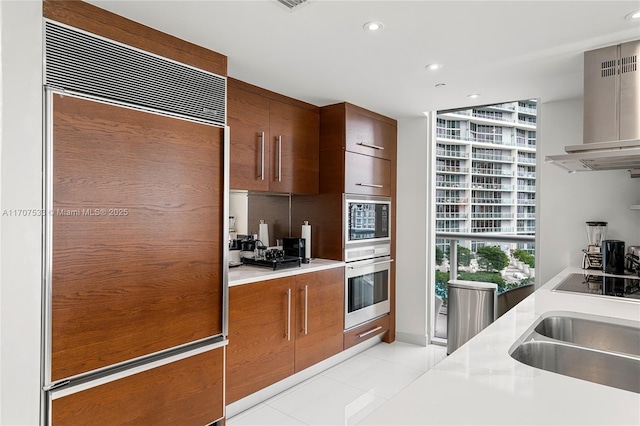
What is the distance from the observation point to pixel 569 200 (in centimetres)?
301

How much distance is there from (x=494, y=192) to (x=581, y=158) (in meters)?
1.75

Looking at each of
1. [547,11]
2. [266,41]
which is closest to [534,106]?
[547,11]

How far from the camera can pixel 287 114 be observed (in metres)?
3.04

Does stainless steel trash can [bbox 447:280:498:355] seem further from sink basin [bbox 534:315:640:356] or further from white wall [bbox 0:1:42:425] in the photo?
white wall [bbox 0:1:42:425]

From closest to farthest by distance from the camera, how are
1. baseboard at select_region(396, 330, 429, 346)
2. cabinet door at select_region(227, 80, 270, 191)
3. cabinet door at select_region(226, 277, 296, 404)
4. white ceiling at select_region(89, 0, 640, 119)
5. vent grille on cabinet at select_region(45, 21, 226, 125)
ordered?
vent grille on cabinet at select_region(45, 21, 226, 125), white ceiling at select_region(89, 0, 640, 119), cabinet door at select_region(226, 277, 296, 404), cabinet door at select_region(227, 80, 270, 191), baseboard at select_region(396, 330, 429, 346)

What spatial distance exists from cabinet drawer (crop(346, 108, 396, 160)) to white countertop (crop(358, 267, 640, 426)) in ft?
7.82

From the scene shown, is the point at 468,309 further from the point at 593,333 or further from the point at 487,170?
the point at 593,333

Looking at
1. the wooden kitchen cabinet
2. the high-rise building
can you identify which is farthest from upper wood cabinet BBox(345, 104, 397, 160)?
the wooden kitchen cabinet

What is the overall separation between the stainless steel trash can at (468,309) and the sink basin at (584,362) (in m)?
1.98

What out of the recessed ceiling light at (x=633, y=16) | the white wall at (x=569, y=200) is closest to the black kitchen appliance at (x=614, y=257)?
the white wall at (x=569, y=200)

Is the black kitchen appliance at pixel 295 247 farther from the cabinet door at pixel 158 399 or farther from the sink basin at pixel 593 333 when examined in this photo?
the sink basin at pixel 593 333

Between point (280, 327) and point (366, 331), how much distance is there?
3.72 feet

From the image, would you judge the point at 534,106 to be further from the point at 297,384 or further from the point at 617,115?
the point at 297,384

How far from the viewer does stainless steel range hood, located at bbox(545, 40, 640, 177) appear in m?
1.96
